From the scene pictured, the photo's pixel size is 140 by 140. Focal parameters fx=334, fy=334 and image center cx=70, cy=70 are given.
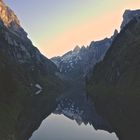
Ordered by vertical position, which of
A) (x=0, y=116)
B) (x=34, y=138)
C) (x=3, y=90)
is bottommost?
(x=34, y=138)

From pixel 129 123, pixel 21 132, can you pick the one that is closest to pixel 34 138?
pixel 21 132

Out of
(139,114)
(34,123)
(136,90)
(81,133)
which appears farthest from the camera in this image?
(136,90)

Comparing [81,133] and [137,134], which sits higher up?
[81,133]

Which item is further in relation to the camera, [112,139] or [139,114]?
[139,114]

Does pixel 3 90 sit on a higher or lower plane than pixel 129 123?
higher

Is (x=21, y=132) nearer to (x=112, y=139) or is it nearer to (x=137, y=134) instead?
(x=112, y=139)

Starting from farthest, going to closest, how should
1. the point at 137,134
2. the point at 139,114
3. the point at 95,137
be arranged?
the point at 139,114
the point at 95,137
the point at 137,134

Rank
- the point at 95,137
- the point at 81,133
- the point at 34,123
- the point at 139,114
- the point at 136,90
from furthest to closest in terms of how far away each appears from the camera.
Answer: the point at 136,90 < the point at 34,123 < the point at 139,114 < the point at 81,133 < the point at 95,137

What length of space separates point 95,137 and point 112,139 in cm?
599

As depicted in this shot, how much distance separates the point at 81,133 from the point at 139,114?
18081 mm

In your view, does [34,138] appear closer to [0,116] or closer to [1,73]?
[0,116]

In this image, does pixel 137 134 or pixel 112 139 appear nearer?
pixel 137 134

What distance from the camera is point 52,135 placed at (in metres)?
74.1

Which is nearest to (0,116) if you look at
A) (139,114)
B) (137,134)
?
(137,134)
